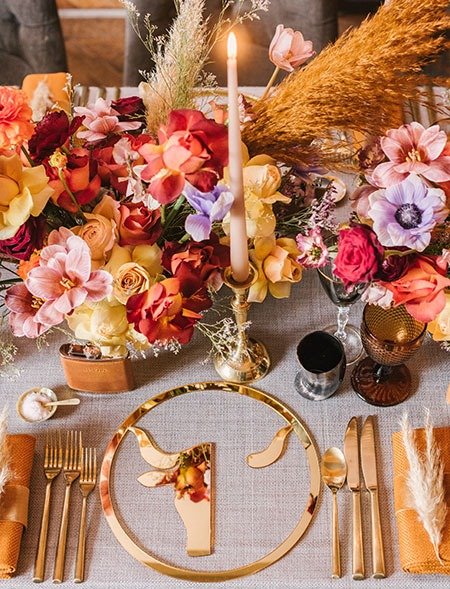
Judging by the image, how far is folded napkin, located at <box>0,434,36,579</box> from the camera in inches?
35.9

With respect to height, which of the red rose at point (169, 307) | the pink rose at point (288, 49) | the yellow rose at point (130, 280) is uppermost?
the pink rose at point (288, 49)

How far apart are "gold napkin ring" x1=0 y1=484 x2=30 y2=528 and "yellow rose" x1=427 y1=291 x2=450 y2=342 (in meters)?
0.58

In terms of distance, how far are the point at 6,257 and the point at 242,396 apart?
1.27 ft

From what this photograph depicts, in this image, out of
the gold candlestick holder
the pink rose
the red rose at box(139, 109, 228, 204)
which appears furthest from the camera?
the gold candlestick holder

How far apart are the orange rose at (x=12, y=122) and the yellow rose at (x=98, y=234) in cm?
12

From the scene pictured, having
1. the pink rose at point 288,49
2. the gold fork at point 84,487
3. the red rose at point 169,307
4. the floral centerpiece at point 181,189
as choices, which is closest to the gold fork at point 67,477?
the gold fork at point 84,487

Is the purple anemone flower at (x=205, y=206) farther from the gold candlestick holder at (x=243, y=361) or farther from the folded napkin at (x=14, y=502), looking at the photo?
the folded napkin at (x=14, y=502)

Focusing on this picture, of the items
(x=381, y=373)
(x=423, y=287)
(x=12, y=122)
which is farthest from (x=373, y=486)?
(x=12, y=122)

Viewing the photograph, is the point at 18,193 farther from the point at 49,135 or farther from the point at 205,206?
the point at 205,206

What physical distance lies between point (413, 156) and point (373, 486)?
43cm

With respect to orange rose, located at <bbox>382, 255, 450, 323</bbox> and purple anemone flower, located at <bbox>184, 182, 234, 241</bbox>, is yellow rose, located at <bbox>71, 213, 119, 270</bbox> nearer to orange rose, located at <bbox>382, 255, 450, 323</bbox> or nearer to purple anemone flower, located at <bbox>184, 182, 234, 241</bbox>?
purple anemone flower, located at <bbox>184, 182, 234, 241</bbox>

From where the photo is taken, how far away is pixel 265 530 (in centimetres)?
95

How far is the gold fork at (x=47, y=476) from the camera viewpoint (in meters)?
0.92

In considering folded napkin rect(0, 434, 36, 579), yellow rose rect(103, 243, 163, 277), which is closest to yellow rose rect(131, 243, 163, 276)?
yellow rose rect(103, 243, 163, 277)
